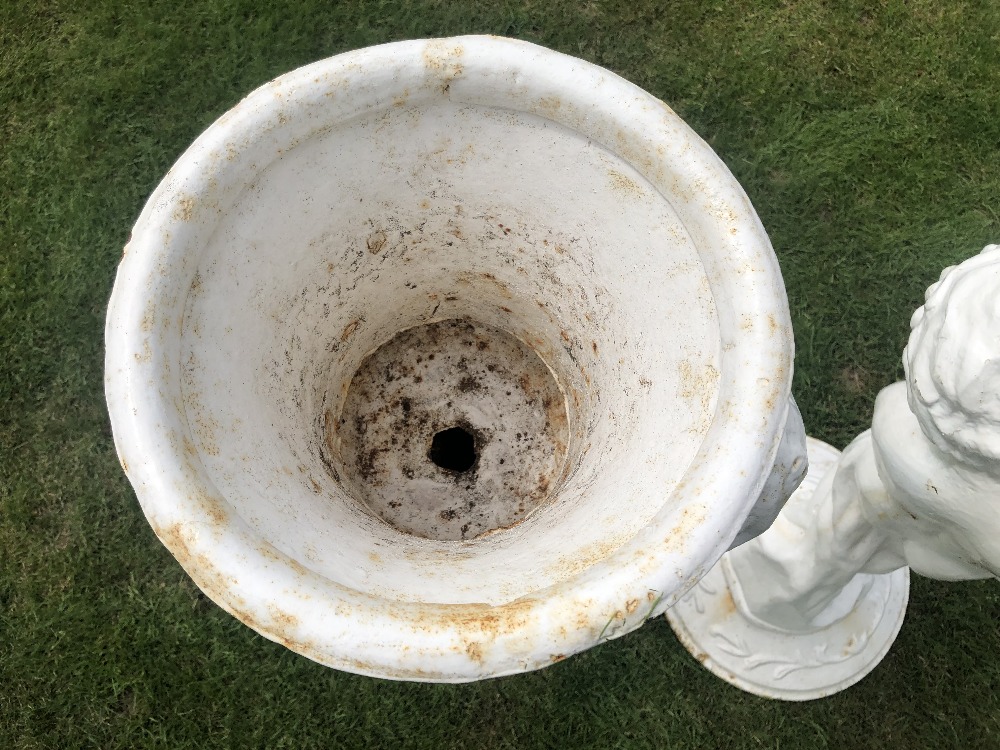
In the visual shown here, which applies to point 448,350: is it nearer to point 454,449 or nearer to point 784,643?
point 454,449

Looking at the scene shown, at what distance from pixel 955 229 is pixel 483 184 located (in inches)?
72.9

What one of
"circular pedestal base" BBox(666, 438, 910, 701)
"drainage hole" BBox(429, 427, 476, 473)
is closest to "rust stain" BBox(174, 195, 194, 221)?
"drainage hole" BBox(429, 427, 476, 473)

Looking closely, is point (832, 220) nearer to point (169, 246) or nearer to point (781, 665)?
point (781, 665)

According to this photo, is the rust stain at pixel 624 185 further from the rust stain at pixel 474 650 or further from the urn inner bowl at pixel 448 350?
the rust stain at pixel 474 650

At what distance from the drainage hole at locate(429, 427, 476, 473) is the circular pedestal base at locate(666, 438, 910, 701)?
858 mm

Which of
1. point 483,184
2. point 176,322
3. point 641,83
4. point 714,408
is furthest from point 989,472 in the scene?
point 641,83

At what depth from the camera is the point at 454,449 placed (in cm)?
176

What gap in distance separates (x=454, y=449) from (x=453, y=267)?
16.6 inches

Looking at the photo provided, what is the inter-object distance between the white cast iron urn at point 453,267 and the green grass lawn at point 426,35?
3.33 feet

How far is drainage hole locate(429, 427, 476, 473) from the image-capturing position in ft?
5.67

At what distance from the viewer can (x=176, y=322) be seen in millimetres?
1043

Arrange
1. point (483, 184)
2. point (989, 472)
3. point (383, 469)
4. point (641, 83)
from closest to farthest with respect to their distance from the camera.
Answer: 1. point (989, 472)
2. point (483, 184)
3. point (383, 469)
4. point (641, 83)

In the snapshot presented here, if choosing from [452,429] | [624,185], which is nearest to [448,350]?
[452,429]

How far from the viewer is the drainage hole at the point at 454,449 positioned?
1727mm
